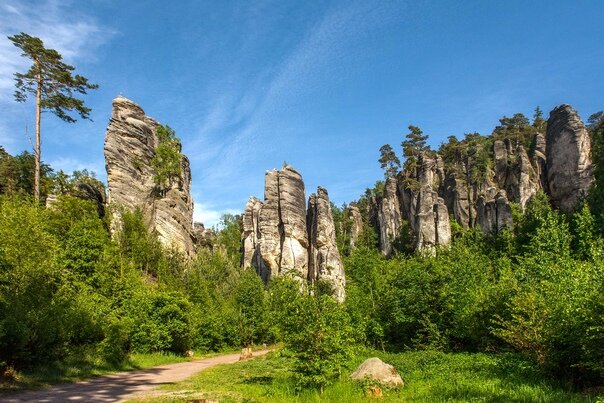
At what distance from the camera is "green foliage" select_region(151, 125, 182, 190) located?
54.6m

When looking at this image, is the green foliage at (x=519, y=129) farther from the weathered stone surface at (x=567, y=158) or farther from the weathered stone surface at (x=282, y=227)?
the weathered stone surface at (x=282, y=227)

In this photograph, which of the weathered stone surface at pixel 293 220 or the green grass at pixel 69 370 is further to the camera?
the weathered stone surface at pixel 293 220

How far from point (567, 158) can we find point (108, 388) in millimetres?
63930

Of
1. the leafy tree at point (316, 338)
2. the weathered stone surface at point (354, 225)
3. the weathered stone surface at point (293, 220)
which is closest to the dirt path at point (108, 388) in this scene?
the leafy tree at point (316, 338)

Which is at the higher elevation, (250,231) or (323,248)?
(250,231)

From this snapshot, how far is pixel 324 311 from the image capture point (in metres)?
13.4

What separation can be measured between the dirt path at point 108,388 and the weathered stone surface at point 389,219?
66777 millimetres

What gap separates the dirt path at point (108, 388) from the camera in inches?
479

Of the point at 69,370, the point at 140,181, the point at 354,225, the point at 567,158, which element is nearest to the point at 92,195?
the point at 140,181

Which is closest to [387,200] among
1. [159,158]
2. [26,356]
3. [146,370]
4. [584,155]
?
[584,155]

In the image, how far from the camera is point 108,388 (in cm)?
1452

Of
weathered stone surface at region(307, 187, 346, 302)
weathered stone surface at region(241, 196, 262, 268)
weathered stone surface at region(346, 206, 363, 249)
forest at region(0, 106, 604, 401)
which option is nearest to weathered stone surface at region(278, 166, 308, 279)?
weathered stone surface at region(307, 187, 346, 302)

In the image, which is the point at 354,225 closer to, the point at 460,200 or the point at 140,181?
the point at 460,200

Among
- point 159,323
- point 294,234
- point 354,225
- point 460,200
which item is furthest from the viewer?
point 354,225
